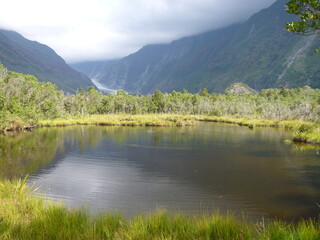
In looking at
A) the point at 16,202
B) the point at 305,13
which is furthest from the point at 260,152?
the point at 16,202

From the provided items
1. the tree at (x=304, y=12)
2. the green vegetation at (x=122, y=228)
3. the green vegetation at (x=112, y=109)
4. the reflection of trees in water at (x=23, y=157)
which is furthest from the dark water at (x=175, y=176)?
the green vegetation at (x=112, y=109)

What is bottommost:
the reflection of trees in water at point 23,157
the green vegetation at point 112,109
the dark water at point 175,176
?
the dark water at point 175,176

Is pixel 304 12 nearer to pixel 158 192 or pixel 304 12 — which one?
→ pixel 304 12

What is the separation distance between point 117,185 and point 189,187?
5319mm

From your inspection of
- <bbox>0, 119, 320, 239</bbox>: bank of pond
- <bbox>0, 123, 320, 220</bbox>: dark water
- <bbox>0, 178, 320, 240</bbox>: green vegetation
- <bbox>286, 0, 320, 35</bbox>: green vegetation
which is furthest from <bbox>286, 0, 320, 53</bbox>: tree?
<bbox>0, 123, 320, 220</bbox>: dark water

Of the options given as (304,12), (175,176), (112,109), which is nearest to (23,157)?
(175,176)

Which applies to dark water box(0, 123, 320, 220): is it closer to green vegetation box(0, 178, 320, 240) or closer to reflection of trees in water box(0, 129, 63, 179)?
reflection of trees in water box(0, 129, 63, 179)

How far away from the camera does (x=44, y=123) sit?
243 ft

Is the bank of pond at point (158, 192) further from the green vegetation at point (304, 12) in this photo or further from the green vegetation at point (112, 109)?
the green vegetation at point (112, 109)

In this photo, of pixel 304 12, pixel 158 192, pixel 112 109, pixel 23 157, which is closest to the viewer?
pixel 304 12

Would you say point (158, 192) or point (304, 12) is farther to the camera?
point (158, 192)

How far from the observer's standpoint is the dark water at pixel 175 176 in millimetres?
17562

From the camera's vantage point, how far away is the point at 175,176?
81.9 ft

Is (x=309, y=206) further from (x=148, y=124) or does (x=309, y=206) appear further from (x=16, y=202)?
(x=148, y=124)
